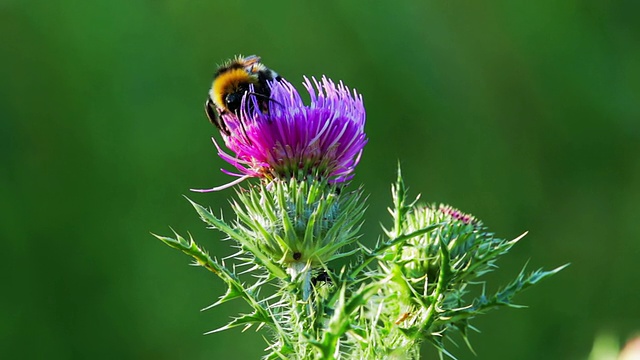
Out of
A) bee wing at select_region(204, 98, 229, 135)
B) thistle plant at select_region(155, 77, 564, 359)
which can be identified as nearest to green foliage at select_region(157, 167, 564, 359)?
thistle plant at select_region(155, 77, 564, 359)

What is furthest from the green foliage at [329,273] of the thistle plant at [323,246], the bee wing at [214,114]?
the bee wing at [214,114]

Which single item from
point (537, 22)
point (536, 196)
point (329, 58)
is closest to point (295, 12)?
point (329, 58)

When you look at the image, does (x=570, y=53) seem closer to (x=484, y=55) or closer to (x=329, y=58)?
(x=484, y=55)

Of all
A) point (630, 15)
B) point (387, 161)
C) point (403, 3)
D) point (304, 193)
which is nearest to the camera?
point (304, 193)

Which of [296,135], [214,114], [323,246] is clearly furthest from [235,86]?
[323,246]

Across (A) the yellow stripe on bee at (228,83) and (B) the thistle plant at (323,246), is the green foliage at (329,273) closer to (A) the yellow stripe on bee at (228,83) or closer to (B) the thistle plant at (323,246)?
(B) the thistle plant at (323,246)

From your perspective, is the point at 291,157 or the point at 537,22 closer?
the point at 291,157

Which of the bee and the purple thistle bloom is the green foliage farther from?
the bee
